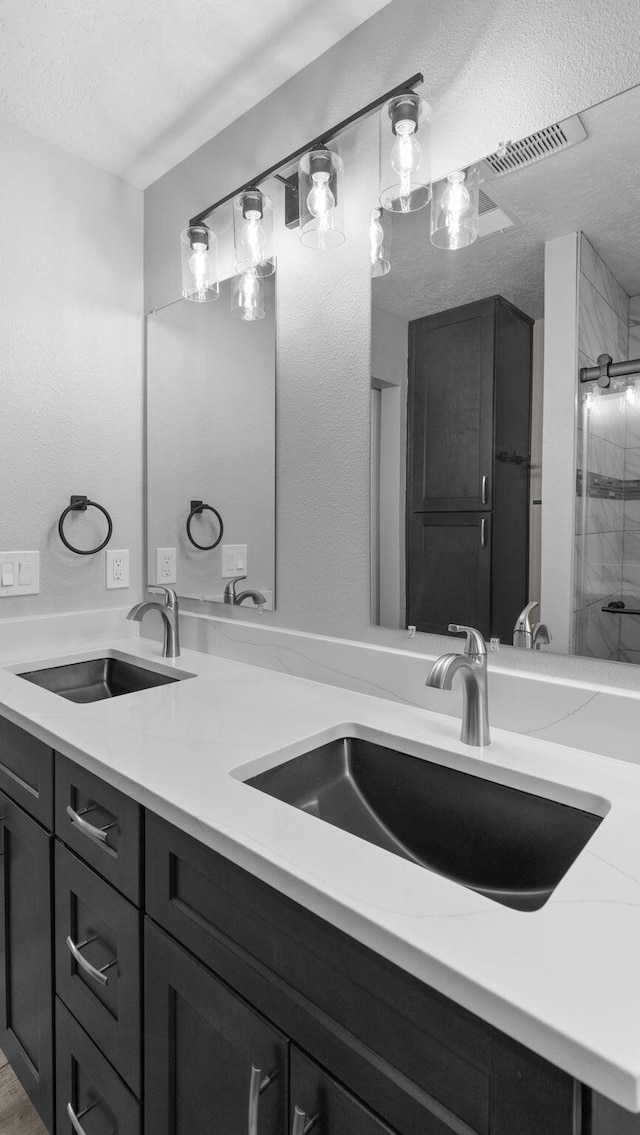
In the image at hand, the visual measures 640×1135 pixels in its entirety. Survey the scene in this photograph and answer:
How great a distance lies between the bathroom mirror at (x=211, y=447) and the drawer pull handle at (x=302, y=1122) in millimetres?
1098

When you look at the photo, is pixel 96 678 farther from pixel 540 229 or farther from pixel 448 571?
pixel 540 229

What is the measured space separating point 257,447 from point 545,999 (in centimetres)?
139

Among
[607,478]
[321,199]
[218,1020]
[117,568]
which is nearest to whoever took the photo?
[218,1020]

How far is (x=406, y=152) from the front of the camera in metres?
1.22

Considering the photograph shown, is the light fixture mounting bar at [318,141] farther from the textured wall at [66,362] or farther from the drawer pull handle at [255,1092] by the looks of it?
the drawer pull handle at [255,1092]

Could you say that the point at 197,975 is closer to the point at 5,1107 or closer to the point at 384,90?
the point at 5,1107

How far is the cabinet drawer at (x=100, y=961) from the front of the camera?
0.96m

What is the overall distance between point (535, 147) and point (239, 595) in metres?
1.22

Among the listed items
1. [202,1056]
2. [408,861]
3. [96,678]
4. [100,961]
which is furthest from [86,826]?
[96,678]

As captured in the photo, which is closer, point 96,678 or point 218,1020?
point 218,1020

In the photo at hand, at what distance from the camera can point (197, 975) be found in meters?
0.84

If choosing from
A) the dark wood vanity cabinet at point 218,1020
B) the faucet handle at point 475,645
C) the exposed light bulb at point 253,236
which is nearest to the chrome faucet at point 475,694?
the faucet handle at point 475,645

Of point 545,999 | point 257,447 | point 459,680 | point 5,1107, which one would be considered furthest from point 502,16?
point 5,1107

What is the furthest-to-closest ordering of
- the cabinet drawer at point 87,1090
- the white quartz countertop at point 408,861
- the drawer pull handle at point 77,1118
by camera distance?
the drawer pull handle at point 77,1118 → the cabinet drawer at point 87,1090 → the white quartz countertop at point 408,861
